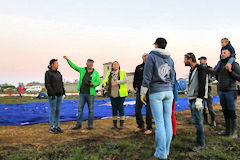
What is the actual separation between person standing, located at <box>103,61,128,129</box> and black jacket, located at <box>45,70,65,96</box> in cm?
150

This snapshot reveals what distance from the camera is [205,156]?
11.1 feet

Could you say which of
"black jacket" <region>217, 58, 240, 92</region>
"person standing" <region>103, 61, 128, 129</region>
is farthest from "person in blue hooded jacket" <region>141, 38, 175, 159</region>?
"person standing" <region>103, 61, 128, 129</region>

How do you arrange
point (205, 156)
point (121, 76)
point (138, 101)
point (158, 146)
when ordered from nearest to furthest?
point (158, 146), point (205, 156), point (138, 101), point (121, 76)

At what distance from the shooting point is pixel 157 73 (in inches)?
127

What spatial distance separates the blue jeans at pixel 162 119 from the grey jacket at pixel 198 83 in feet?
2.92

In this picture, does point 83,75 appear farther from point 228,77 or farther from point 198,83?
point 228,77

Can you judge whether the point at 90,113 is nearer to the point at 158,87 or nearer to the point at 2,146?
the point at 2,146

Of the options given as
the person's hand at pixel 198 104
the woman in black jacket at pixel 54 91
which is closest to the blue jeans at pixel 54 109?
the woman in black jacket at pixel 54 91

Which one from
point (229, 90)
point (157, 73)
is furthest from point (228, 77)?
point (157, 73)

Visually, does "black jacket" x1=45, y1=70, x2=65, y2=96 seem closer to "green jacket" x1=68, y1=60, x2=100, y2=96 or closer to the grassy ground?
"green jacket" x1=68, y1=60, x2=100, y2=96

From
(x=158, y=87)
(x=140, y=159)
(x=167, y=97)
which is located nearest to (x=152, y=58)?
(x=158, y=87)

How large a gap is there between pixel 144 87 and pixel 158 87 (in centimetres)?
24

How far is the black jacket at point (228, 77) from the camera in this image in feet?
15.4

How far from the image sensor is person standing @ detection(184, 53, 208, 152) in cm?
373
